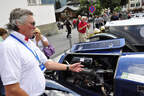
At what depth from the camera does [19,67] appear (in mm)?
1253

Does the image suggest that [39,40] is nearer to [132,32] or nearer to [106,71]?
[106,71]

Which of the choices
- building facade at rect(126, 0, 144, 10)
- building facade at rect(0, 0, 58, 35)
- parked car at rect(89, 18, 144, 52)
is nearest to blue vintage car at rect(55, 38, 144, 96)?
parked car at rect(89, 18, 144, 52)

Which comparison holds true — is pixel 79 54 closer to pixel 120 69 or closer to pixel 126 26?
pixel 120 69

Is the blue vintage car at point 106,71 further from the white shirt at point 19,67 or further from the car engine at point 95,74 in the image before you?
the white shirt at point 19,67

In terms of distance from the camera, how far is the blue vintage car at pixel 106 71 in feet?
6.23

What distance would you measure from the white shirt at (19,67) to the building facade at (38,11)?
9.02m

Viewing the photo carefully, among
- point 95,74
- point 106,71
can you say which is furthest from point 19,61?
point 106,71

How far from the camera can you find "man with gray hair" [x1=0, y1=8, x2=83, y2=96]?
1.20 meters

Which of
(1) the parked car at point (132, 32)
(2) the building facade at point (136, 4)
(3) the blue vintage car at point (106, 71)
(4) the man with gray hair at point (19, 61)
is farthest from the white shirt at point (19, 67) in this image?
(2) the building facade at point (136, 4)

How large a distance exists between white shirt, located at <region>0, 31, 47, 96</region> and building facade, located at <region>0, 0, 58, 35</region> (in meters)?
9.02

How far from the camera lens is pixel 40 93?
1510 mm

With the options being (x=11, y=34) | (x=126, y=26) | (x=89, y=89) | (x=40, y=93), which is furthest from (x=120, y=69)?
(x=126, y=26)

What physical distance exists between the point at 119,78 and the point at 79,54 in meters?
1.00

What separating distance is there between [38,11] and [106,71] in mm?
11574
